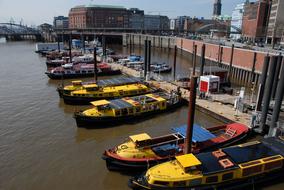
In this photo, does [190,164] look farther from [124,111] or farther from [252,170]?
[124,111]

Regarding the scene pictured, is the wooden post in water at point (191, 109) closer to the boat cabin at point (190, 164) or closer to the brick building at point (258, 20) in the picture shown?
the boat cabin at point (190, 164)

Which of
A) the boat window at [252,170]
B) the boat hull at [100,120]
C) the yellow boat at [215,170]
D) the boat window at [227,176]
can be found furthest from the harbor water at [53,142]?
the boat window at [227,176]

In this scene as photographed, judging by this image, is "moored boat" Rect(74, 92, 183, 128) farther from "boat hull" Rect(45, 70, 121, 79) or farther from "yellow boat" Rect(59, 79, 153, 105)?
"boat hull" Rect(45, 70, 121, 79)

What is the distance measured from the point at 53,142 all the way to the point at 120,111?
953 cm

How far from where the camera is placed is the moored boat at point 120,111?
114 feet

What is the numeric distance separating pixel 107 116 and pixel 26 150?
10.7 metres

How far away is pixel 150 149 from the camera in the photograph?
24.7 m

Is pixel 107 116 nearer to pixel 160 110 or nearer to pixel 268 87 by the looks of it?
pixel 160 110

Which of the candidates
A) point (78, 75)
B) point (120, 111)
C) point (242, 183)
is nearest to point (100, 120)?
point (120, 111)

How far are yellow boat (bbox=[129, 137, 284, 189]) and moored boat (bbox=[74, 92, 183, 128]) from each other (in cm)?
1504

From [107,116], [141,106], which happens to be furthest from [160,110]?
[107,116]

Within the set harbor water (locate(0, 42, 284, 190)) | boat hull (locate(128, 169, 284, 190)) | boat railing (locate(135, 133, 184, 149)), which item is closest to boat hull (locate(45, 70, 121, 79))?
harbor water (locate(0, 42, 284, 190))

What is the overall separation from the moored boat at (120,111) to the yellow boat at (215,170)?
15041 mm

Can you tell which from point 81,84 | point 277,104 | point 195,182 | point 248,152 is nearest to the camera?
point 195,182
